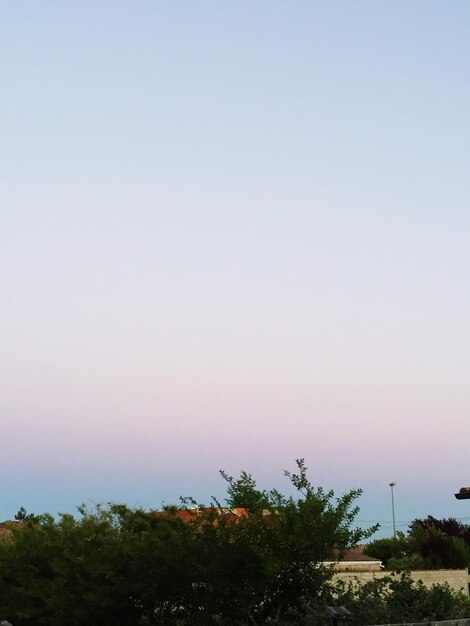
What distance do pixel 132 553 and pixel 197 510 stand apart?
2.05m

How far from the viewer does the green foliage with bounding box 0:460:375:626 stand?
2220 centimetres

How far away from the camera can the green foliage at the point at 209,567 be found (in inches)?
874

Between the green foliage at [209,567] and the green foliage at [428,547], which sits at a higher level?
the green foliage at [428,547]

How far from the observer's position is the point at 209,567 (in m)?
22.2

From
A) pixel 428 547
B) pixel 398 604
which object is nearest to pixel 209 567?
pixel 398 604

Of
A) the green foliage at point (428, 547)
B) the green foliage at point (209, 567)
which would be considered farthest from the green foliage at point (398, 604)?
the green foliage at point (428, 547)

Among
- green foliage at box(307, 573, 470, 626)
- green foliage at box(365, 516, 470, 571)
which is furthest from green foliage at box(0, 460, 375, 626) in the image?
green foliage at box(365, 516, 470, 571)

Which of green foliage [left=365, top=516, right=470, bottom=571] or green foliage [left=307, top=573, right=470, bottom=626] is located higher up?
green foliage [left=365, top=516, right=470, bottom=571]

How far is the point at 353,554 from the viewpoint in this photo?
64.9m

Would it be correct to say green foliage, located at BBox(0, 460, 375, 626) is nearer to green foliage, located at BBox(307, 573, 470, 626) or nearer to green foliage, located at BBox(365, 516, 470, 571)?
green foliage, located at BBox(307, 573, 470, 626)

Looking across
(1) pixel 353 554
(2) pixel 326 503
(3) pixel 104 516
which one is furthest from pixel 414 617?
(1) pixel 353 554

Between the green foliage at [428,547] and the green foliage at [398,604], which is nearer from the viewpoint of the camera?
the green foliage at [398,604]

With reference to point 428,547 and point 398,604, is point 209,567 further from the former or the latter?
point 428,547

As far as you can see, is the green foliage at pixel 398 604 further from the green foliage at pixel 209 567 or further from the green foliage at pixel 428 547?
the green foliage at pixel 428 547
